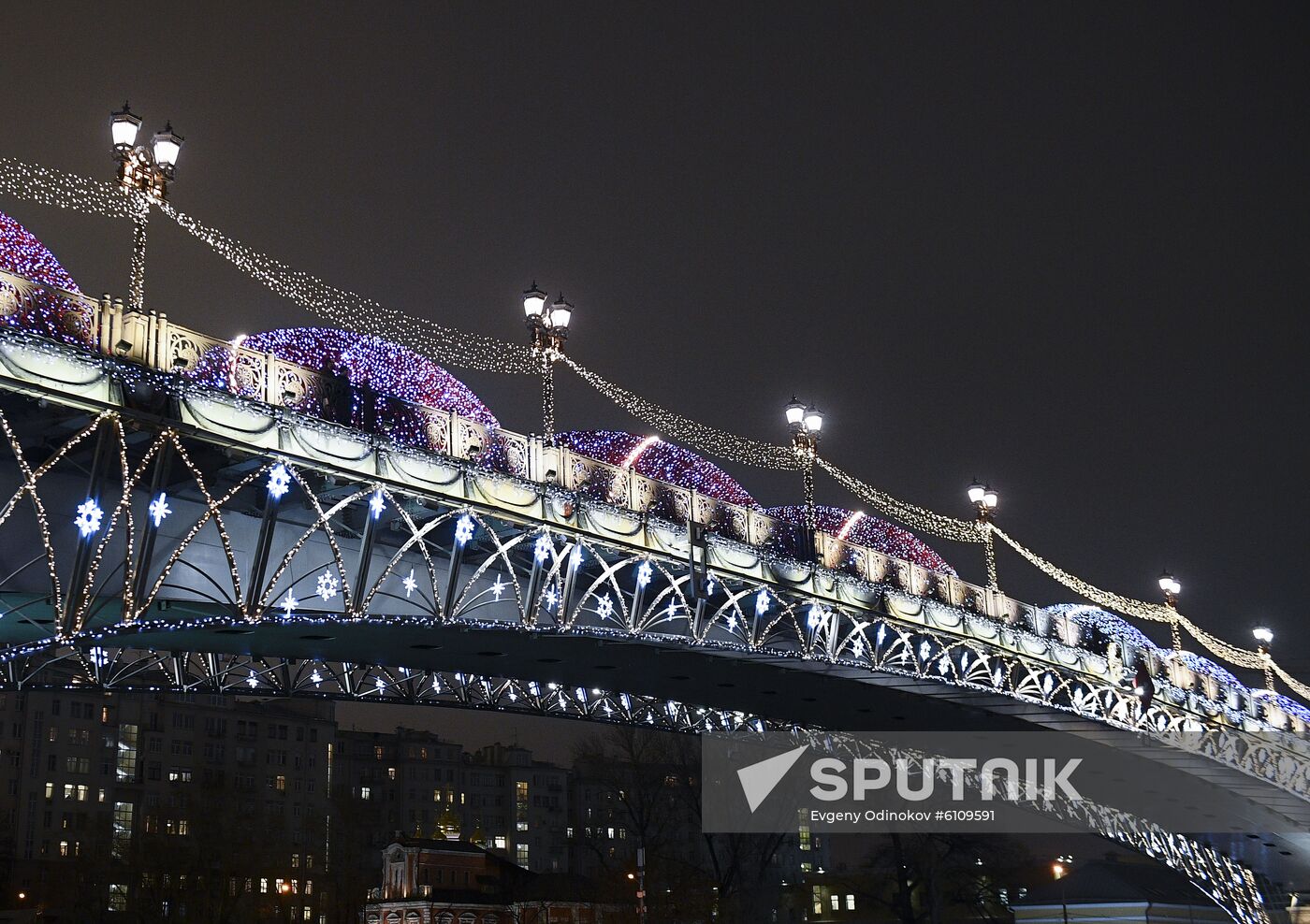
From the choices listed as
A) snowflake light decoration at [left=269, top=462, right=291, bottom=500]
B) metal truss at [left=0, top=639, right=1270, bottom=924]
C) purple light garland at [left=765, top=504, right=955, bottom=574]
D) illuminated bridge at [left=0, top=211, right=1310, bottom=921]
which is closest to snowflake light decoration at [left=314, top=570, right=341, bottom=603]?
illuminated bridge at [left=0, top=211, right=1310, bottom=921]

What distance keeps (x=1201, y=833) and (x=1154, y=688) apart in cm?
1568

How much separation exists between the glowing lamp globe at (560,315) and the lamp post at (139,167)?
8.05m

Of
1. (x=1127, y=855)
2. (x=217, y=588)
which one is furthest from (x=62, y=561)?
(x=1127, y=855)

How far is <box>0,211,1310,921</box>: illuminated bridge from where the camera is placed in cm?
1867

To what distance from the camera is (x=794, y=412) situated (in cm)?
3138

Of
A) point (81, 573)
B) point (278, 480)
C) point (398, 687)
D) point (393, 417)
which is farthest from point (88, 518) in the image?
point (398, 687)

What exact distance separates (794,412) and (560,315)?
740 cm

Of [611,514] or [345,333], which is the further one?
[611,514]

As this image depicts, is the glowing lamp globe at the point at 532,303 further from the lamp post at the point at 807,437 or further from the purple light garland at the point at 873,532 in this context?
the purple light garland at the point at 873,532

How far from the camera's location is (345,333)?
75.1 ft

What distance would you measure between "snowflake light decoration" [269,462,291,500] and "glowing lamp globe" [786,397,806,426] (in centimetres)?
1360

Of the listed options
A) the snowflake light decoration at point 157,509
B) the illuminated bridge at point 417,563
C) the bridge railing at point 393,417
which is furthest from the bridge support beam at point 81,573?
the bridge railing at point 393,417

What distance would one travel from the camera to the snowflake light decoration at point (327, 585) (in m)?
22.4

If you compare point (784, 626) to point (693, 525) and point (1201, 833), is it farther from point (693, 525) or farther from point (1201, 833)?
point (1201, 833)
